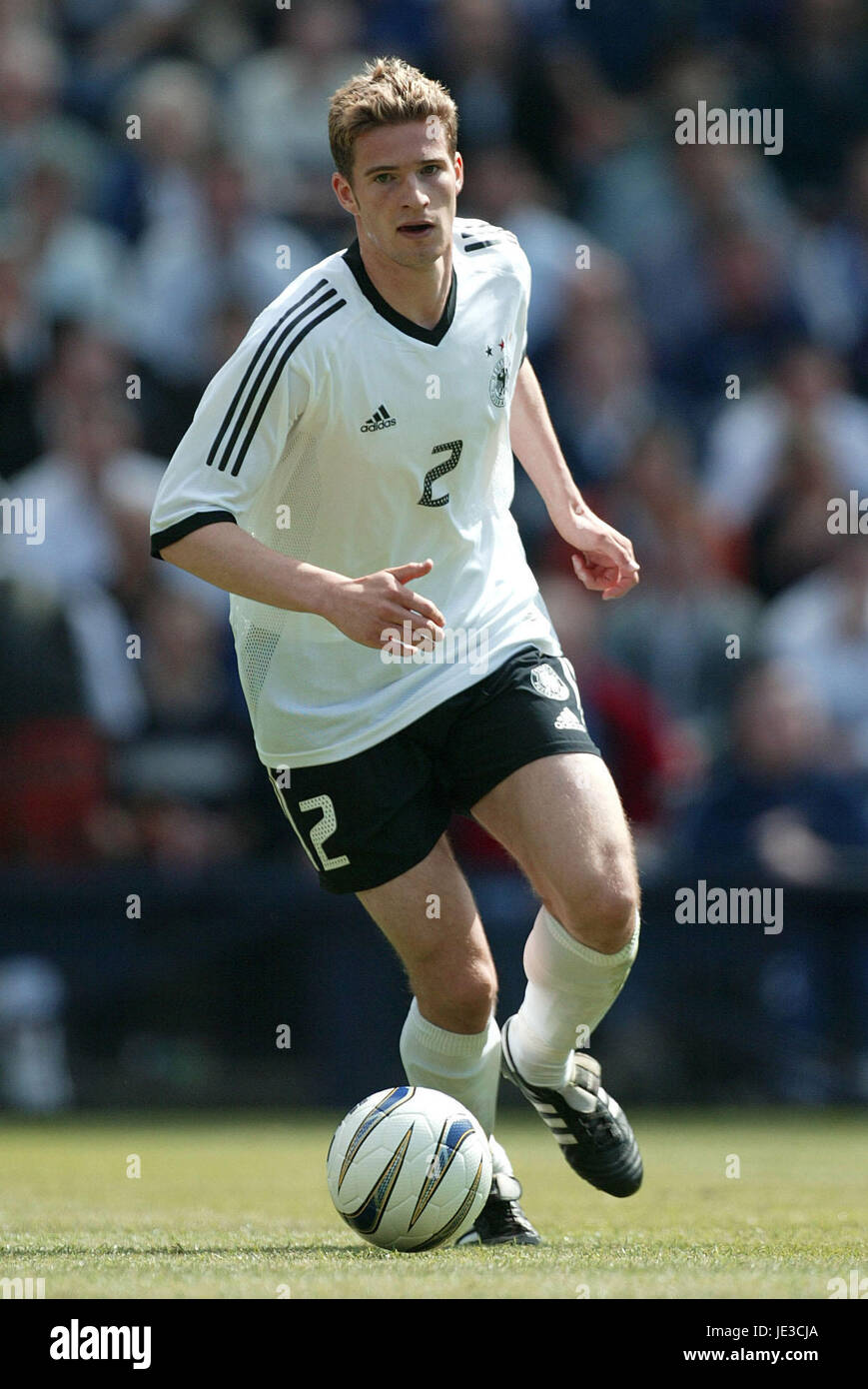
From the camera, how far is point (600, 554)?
5441 millimetres

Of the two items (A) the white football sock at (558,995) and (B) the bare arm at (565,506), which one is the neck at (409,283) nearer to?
(B) the bare arm at (565,506)

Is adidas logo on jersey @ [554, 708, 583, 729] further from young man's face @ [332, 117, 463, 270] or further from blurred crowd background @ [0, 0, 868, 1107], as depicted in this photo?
blurred crowd background @ [0, 0, 868, 1107]

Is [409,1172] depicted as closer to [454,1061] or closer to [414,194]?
[454,1061]

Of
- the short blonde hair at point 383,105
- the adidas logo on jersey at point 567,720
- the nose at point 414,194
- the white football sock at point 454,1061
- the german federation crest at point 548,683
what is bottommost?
the white football sock at point 454,1061

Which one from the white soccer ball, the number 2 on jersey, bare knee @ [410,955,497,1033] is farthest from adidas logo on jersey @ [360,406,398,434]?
the white soccer ball

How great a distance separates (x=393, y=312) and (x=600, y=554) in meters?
0.87

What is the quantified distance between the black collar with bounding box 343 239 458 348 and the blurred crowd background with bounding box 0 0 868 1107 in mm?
4317

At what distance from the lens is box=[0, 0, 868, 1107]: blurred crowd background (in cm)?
938

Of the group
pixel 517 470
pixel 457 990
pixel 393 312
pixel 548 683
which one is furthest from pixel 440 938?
pixel 517 470

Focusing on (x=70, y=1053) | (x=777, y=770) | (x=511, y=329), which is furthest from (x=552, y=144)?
(x=511, y=329)

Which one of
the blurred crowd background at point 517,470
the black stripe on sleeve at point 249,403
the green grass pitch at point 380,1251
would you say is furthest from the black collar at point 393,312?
the blurred crowd background at point 517,470

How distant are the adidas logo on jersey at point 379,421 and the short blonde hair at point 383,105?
617mm

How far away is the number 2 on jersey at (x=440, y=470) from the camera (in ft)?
16.8

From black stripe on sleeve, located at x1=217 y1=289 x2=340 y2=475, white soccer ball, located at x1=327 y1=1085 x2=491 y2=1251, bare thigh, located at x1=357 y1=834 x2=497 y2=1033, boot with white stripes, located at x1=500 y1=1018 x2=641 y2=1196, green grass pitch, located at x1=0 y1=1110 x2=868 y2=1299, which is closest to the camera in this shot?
green grass pitch, located at x1=0 y1=1110 x2=868 y2=1299
